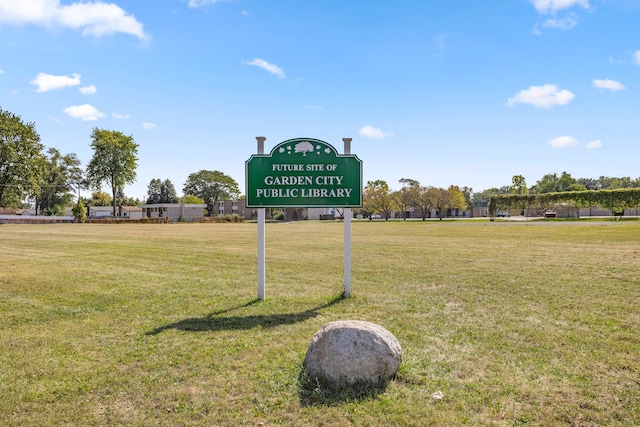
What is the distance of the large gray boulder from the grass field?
197 millimetres

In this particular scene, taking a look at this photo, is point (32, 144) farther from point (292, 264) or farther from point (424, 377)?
point (424, 377)

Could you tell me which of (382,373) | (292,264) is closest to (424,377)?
(382,373)

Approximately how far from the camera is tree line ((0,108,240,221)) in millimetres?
54281

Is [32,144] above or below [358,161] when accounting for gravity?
above

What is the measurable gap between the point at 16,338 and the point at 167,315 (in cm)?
202

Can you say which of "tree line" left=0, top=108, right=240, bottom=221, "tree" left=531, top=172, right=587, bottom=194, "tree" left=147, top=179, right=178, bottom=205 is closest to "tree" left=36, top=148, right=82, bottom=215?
"tree line" left=0, top=108, right=240, bottom=221

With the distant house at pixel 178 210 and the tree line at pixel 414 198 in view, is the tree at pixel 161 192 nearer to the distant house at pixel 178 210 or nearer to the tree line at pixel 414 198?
the distant house at pixel 178 210

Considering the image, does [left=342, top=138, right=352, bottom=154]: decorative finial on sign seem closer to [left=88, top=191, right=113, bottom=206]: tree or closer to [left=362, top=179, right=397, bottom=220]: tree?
[left=362, top=179, right=397, bottom=220]: tree

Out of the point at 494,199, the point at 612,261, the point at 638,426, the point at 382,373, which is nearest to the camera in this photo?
the point at 638,426

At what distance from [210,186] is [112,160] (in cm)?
4232

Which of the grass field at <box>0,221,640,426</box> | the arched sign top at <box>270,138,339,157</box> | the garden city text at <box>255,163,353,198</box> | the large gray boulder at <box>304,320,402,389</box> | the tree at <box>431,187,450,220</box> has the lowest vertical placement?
the grass field at <box>0,221,640,426</box>

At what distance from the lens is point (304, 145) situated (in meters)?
8.08

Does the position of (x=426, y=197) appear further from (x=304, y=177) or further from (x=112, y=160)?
(x=304, y=177)

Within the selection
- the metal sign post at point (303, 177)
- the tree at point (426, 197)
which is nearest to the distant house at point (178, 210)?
the tree at point (426, 197)
